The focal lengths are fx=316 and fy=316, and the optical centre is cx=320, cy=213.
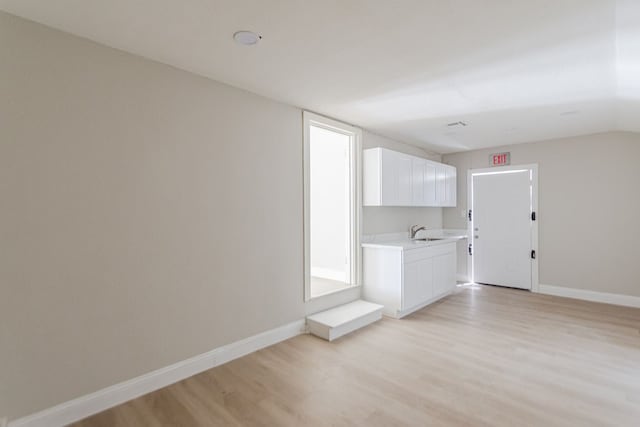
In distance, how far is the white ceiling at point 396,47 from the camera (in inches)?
72.5

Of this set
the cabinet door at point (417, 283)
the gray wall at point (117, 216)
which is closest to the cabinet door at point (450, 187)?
the cabinet door at point (417, 283)

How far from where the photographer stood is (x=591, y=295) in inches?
189

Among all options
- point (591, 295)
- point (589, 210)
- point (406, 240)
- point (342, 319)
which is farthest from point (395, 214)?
point (591, 295)

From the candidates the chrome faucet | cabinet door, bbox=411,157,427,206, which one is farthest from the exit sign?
the chrome faucet

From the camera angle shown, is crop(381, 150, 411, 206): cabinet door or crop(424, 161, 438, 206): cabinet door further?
crop(424, 161, 438, 206): cabinet door

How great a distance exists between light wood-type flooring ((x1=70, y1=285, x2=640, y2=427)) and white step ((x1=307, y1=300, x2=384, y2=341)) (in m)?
0.10

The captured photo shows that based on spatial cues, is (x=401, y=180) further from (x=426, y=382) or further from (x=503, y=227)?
(x=426, y=382)

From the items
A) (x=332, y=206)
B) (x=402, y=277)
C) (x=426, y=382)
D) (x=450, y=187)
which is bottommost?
(x=426, y=382)

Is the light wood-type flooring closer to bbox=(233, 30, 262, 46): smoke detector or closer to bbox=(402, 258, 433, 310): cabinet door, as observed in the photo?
bbox=(402, 258, 433, 310): cabinet door

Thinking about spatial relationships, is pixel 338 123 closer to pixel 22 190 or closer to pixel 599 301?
pixel 22 190

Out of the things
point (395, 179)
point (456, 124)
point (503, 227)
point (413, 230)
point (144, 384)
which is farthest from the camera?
point (503, 227)

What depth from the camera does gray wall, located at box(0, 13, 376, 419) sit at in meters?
1.95

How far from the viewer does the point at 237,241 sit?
3.04 metres

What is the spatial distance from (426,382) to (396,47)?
260 centimetres
